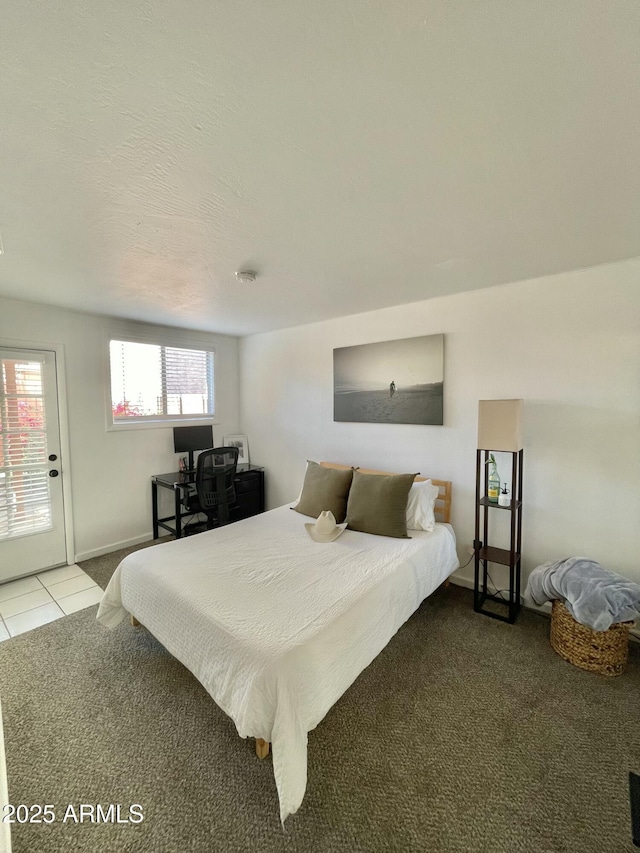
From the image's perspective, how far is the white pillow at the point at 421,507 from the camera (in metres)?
2.66

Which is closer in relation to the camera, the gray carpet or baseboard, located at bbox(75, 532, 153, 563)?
the gray carpet

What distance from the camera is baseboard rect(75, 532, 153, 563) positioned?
3.44 m

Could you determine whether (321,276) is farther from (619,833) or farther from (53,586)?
(53,586)

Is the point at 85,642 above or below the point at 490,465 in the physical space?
below

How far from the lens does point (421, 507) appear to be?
269 cm

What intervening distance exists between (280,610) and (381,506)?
3.88ft

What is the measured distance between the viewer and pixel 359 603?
1711 millimetres

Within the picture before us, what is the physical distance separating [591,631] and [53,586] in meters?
4.00

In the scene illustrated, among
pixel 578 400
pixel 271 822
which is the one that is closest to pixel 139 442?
pixel 271 822

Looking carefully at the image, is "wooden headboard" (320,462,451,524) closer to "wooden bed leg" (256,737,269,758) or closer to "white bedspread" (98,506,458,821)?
"white bedspread" (98,506,458,821)

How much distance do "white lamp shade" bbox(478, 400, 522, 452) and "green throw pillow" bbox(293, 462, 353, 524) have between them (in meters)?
1.11

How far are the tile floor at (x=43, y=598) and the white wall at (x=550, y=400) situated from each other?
2.73m

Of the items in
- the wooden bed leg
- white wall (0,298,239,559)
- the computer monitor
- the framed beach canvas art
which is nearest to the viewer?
the wooden bed leg

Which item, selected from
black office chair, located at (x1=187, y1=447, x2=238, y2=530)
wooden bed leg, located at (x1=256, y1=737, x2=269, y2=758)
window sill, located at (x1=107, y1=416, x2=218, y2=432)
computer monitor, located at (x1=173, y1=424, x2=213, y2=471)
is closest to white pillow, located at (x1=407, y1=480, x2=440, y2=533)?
wooden bed leg, located at (x1=256, y1=737, x2=269, y2=758)
